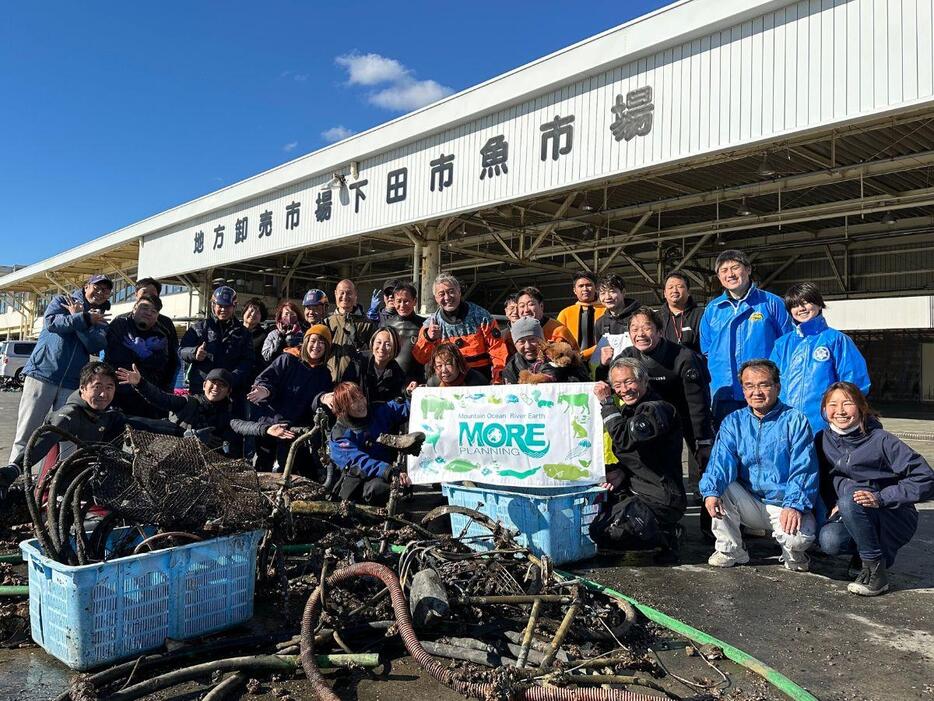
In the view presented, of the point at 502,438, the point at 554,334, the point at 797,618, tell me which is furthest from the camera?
the point at 554,334

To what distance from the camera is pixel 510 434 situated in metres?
4.56

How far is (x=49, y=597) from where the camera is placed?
261 cm

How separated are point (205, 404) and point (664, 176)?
1037 cm

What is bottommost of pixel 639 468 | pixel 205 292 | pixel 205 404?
pixel 639 468

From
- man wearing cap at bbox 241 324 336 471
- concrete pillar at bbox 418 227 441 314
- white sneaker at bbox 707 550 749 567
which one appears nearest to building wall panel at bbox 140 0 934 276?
concrete pillar at bbox 418 227 441 314

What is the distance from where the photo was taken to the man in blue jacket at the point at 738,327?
486 cm

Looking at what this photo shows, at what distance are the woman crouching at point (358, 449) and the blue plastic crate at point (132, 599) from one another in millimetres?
1659

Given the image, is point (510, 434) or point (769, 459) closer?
point (769, 459)

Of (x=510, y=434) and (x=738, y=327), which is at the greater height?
(x=738, y=327)

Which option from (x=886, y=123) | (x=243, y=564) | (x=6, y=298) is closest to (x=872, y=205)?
(x=886, y=123)

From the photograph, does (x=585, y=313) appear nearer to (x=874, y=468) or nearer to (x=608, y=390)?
(x=608, y=390)

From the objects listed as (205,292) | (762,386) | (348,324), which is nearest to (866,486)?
(762,386)

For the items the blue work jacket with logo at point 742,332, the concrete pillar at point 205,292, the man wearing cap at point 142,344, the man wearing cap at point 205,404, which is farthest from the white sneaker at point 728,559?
the concrete pillar at point 205,292

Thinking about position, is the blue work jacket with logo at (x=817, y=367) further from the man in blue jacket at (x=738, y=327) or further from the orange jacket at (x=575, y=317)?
the orange jacket at (x=575, y=317)
